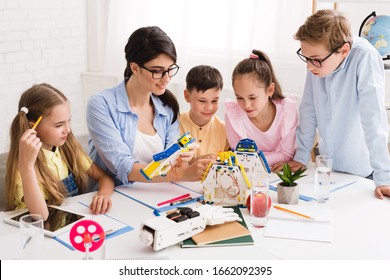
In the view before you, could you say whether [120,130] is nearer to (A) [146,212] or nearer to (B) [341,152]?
(A) [146,212]

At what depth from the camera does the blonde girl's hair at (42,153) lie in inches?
75.0

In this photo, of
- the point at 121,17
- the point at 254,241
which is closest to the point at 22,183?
A: the point at 254,241

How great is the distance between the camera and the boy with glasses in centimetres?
212

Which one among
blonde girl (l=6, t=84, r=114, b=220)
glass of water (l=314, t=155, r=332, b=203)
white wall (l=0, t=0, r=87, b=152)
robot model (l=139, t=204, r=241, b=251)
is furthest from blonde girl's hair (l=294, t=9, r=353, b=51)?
white wall (l=0, t=0, r=87, b=152)

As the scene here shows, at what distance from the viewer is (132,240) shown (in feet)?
5.34

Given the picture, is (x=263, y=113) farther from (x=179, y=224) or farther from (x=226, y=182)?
(x=179, y=224)

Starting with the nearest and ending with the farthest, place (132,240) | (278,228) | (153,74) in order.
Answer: (132,240)
(278,228)
(153,74)

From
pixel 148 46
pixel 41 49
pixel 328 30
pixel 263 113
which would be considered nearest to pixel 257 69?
pixel 263 113

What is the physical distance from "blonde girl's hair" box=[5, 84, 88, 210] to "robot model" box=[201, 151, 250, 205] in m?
0.54

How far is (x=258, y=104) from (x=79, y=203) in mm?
863

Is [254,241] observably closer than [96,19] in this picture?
Yes

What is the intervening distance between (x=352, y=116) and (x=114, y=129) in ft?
3.28

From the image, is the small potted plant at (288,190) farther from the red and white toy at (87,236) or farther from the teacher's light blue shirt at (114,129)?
the red and white toy at (87,236)

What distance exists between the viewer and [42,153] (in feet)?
6.53
